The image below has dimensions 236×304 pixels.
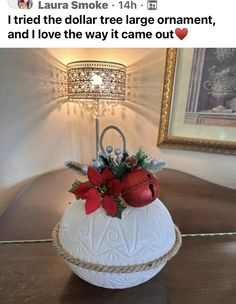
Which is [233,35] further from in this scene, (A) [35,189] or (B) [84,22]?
(A) [35,189]

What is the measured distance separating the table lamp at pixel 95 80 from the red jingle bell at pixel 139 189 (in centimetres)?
58

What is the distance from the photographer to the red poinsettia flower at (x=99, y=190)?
0.33 metres

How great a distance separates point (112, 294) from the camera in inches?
13.6

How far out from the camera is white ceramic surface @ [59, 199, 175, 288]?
12.0 inches

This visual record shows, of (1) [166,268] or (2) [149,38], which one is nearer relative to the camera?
(1) [166,268]

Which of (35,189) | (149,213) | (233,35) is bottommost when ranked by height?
(35,189)

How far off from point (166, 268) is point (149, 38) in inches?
31.9

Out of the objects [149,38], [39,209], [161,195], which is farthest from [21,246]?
[149,38]

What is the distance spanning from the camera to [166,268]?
408 mm

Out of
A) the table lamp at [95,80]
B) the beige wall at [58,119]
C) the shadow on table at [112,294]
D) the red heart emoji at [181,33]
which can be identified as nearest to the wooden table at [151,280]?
the shadow on table at [112,294]

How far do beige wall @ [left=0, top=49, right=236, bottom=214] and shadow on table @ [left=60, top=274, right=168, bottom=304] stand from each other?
1.64 feet

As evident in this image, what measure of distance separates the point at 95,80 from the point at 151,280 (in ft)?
2.34

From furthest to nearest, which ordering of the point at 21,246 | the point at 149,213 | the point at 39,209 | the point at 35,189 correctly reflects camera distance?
the point at 35,189 < the point at 39,209 < the point at 21,246 < the point at 149,213

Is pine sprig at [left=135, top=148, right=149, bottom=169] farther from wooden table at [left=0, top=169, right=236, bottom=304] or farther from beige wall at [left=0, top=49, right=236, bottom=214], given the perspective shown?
beige wall at [left=0, top=49, right=236, bottom=214]
